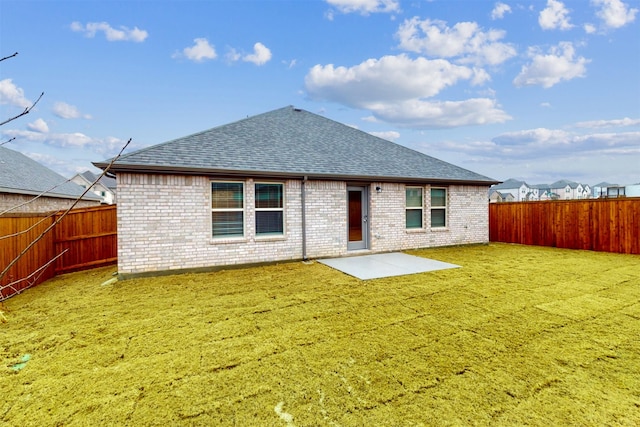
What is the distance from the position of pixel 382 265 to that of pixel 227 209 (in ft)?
15.1

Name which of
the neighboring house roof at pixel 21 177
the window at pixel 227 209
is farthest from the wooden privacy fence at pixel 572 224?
the neighboring house roof at pixel 21 177

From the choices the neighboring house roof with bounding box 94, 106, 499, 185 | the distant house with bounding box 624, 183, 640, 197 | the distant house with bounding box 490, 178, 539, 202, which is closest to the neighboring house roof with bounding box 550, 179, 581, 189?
the distant house with bounding box 490, 178, 539, 202

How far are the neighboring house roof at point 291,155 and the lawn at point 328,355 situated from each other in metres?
3.22

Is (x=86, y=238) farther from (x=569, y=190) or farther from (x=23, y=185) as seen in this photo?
(x=569, y=190)

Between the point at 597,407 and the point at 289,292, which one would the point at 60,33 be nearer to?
A: the point at 289,292

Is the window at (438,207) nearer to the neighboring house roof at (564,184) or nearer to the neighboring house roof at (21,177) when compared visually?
the neighboring house roof at (21,177)

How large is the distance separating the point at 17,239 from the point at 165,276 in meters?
3.10

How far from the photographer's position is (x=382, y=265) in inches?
327

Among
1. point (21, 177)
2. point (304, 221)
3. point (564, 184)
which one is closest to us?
point (304, 221)

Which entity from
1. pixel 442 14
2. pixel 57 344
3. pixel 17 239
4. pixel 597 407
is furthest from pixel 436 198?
pixel 17 239

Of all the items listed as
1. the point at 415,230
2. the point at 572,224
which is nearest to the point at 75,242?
the point at 415,230

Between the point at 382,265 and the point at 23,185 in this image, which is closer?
the point at 382,265

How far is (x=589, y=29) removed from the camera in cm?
1055

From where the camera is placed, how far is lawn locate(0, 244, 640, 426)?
2629mm
